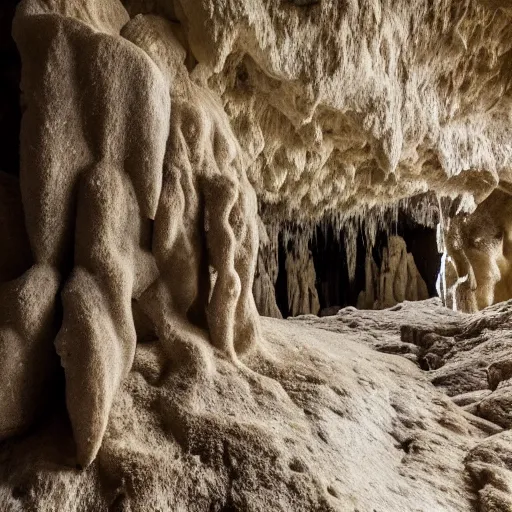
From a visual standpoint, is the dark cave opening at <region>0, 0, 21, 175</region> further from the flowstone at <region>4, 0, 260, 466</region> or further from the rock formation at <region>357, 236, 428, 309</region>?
the rock formation at <region>357, 236, 428, 309</region>

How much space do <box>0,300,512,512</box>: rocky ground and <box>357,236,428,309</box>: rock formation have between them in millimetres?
4536

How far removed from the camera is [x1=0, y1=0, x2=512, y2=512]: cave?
1428 millimetres

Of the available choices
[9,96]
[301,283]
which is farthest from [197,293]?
[301,283]

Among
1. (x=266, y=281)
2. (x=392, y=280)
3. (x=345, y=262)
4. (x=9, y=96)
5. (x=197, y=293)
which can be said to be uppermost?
(x=345, y=262)

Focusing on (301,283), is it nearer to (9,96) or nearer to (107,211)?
(9,96)

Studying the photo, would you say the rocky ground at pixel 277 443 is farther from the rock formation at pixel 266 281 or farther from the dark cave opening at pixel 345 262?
the dark cave opening at pixel 345 262

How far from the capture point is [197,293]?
1.99m

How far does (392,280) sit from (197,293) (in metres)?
5.76

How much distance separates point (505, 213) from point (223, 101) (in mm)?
4690

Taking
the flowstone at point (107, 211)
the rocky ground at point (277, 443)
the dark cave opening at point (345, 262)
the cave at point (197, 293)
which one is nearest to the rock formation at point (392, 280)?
the dark cave opening at point (345, 262)

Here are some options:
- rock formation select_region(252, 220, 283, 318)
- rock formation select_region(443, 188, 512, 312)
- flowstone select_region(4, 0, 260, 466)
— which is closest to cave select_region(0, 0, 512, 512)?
flowstone select_region(4, 0, 260, 466)

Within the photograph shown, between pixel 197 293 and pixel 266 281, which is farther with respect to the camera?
pixel 266 281

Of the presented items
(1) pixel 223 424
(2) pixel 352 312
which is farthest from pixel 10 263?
(2) pixel 352 312

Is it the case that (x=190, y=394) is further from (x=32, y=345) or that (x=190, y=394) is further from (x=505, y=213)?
(x=505, y=213)
